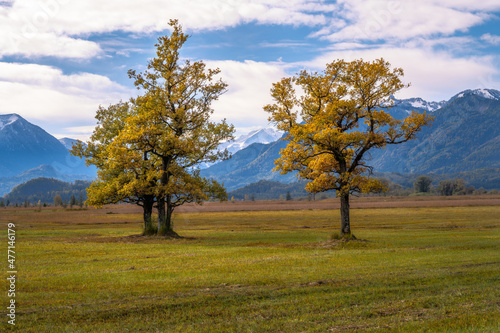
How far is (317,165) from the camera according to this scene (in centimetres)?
3881

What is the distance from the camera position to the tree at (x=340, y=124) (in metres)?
37.8

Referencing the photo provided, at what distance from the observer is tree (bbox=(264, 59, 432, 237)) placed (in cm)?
3778

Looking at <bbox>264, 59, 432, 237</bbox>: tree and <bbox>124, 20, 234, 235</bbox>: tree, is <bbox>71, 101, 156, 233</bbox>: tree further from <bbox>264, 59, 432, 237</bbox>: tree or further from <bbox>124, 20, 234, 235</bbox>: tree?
<bbox>264, 59, 432, 237</bbox>: tree

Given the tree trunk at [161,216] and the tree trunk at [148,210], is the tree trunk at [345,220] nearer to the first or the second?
the tree trunk at [161,216]

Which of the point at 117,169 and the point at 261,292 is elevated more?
the point at 117,169

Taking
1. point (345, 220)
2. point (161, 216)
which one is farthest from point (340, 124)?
point (161, 216)

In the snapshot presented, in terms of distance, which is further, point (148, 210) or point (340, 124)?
point (148, 210)

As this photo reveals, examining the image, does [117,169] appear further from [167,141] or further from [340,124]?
[340,124]

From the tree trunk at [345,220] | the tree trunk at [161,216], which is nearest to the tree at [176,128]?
the tree trunk at [161,216]

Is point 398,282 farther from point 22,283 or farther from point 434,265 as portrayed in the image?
point 22,283

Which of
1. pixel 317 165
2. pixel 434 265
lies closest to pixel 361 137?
pixel 317 165

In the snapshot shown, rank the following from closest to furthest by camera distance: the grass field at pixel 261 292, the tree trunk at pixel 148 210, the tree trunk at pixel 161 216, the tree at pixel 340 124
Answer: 1. the grass field at pixel 261 292
2. the tree at pixel 340 124
3. the tree trunk at pixel 161 216
4. the tree trunk at pixel 148 210

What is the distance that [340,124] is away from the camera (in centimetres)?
3956

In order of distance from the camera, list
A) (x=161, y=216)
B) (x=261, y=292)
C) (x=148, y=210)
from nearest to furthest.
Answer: (x=261, y=292)
(x=161, y=216)
(x=148, y=210)
